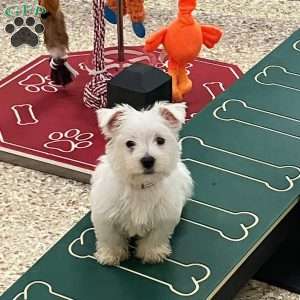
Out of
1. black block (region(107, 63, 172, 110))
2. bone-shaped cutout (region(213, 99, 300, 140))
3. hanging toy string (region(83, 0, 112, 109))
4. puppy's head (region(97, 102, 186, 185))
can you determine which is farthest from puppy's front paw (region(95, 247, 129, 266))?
hanging toy string (region(83, 0, 112, 109))

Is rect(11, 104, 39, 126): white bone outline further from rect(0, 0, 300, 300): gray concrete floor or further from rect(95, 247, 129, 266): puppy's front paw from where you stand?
rect(95, 247, 129, 266): puppy's front paw

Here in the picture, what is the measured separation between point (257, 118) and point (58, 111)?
2.39 ft

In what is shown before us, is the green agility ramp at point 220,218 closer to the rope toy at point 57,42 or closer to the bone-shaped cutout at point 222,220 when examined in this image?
the bone-shaped cutout at point 222,220

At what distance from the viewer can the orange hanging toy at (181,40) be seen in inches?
88.4

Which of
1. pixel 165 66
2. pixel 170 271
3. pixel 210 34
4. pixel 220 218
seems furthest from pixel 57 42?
pixel 170 271

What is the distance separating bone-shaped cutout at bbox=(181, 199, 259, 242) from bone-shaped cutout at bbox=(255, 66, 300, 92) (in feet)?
1.83

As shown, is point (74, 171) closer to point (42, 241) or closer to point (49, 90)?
point (42, 241)

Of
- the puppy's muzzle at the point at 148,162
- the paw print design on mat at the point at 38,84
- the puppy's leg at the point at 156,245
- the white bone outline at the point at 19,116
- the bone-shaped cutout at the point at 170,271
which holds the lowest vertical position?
the paw print design on mat at the point at 38,84

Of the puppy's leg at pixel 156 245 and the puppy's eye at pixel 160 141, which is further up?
the puppy's eye at pixel 160 141

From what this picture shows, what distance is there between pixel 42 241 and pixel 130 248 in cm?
41

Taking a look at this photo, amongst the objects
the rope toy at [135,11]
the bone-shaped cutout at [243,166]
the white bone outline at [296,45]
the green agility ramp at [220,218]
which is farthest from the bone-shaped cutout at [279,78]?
the rope toy at [135,11]

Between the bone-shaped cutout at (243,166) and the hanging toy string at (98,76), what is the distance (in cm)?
57

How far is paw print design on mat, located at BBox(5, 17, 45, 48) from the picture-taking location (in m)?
2.24

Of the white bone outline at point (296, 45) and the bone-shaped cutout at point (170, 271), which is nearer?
the bone-shaped cutout at point (170, 271)
